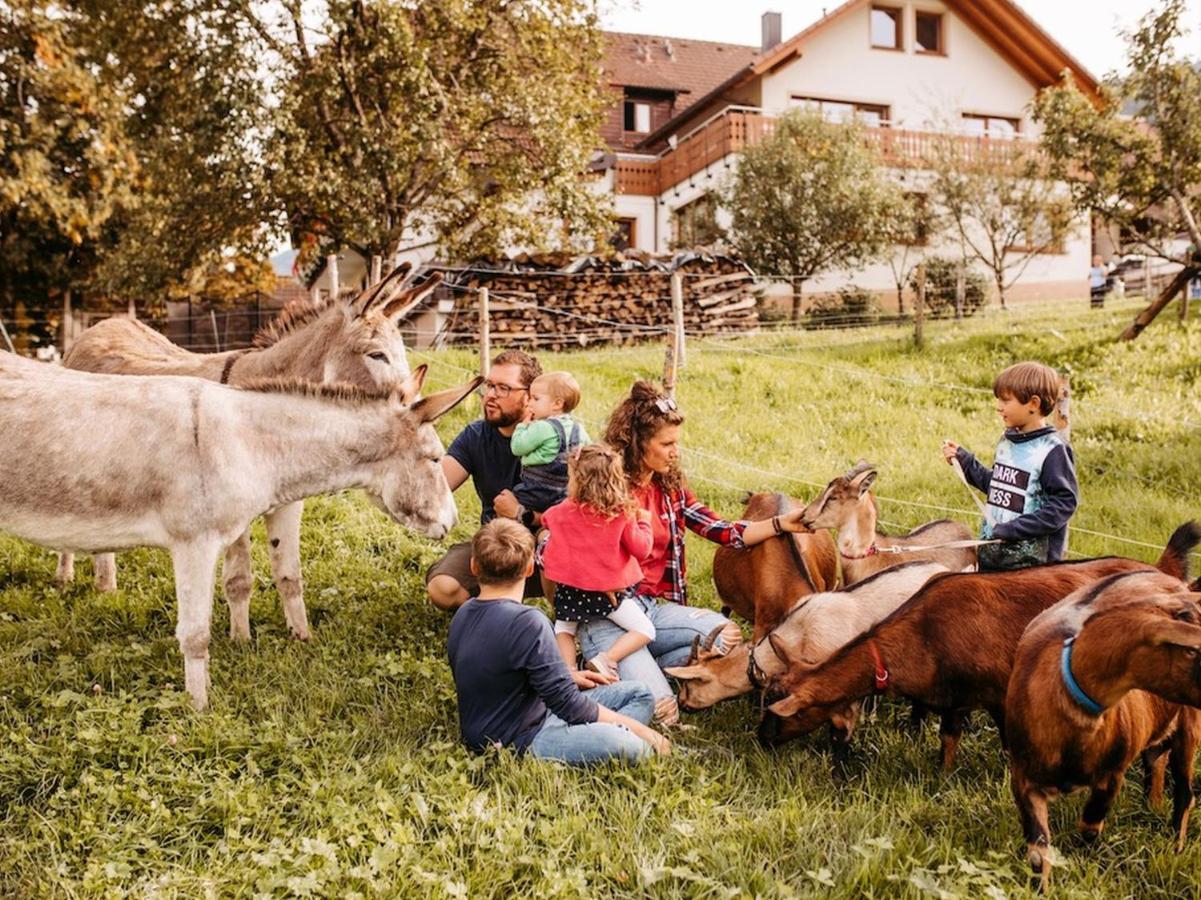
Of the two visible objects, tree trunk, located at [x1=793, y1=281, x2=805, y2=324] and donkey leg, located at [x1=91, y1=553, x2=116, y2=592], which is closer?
donkey leg, located at [x1=91, y1=553, x2=116, y2=592]

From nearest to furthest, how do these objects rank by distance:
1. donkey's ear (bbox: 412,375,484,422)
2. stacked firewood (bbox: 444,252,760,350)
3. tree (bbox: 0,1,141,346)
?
donkey's ear (bbox: 412,375,484,422)
stacked firewood (bbox: 444,252,760,350)
tree (bbox: 0,1,141,346)

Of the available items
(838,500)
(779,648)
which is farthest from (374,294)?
(779,648)

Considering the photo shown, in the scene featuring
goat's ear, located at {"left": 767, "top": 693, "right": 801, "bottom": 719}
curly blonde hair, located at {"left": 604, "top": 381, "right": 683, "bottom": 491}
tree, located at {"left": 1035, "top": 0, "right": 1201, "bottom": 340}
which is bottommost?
goat's ear, located at {"left": 767, "top": 693, "right": 801, "bottom": 719}

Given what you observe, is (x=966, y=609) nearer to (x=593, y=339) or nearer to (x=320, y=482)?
(x=320, y=482)

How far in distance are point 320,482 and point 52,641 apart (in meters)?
2.01

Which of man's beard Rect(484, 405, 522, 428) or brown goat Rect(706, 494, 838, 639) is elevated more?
man's beard Rect(484, 405, 522, 428)

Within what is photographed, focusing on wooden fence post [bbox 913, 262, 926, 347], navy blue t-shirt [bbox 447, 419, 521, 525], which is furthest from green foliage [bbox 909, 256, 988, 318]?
navy blue t-shirt [bbox 447, 419, 521, 525]

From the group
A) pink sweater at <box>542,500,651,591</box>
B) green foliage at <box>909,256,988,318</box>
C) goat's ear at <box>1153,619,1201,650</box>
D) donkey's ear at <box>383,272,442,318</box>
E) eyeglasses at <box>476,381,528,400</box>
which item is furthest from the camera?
green foliage at <box>909,256,988,318</box>

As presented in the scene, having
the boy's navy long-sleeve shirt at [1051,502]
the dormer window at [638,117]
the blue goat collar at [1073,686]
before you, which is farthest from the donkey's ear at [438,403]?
the dormer window at [638,117]

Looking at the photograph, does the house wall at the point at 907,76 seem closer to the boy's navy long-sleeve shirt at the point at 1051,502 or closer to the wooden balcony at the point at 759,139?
the wooden balcony at the point at 759,139

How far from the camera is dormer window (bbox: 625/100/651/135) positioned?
33.2 meters

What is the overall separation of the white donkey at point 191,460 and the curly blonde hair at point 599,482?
0.94 metres

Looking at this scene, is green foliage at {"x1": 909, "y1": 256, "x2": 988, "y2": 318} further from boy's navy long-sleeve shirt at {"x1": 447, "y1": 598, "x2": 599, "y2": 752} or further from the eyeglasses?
boy's navy long-sleeve shirt at {"x1": 447, "y1": 598, "x2": 599, "y2": 752}

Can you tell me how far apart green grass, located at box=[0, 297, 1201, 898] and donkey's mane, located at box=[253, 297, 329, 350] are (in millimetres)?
1579
